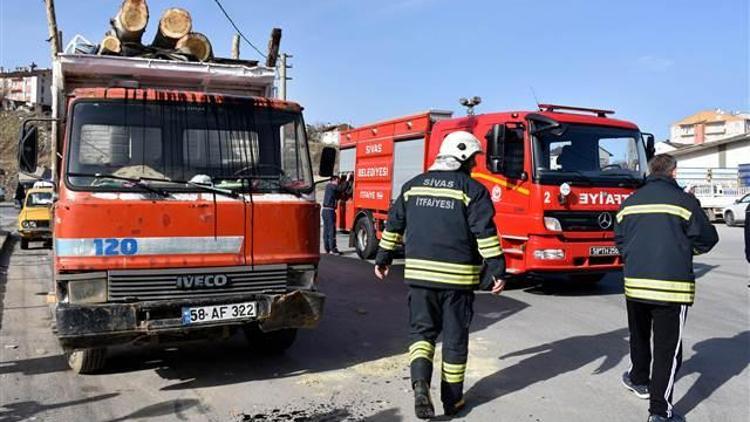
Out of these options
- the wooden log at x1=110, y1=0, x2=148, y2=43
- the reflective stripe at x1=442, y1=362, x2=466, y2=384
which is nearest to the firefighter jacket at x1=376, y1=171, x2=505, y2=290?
the reflective stripe at x1=442, y1=362, x2=466, y2=384

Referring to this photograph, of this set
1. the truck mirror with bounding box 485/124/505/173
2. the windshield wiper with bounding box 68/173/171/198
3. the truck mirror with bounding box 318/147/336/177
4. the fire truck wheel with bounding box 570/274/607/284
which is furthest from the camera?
the fire truck wheel with bounding box 570/274/607/284

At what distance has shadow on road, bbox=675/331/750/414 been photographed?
4.99 meters

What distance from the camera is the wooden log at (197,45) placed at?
7.03 m

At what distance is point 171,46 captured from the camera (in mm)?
7199

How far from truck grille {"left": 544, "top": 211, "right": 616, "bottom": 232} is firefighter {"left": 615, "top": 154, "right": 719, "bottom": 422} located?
4263 mm

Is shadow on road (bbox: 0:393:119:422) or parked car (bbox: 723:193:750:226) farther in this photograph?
parked car (bbox: 723:193:750:226)

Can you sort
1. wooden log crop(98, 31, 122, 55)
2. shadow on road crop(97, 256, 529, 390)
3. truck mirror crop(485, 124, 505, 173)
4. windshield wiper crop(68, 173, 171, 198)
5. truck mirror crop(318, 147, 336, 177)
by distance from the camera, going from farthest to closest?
truck mirror crop(485, 124, 505, 173) < wooden log crop(98, 31, 122, 55) < truck mirror crop(318, 147, 336, 177) < shadow on road crop(97, 256, 529, 390) < windshield wiper crop(68, 173, 171, 198)

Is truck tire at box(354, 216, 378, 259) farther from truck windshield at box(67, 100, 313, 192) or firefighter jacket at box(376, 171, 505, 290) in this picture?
firefighter jacket at box(376, 171, 505, 290)

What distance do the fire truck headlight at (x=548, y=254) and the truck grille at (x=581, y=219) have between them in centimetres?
32

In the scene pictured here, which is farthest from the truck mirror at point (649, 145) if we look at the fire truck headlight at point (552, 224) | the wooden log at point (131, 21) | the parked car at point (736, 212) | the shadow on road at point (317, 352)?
the parked car at point (736, 212)

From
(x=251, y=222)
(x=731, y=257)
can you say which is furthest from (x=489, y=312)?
(x=731, y=257)

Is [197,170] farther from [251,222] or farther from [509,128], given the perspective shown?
[509,128]

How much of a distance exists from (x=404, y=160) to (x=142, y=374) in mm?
7046

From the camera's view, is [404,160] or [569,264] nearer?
[569,264]
